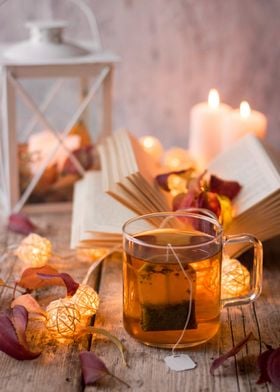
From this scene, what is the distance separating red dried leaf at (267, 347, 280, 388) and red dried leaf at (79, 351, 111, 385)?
179mm

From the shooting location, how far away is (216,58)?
1566 mm

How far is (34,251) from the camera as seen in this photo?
106cm

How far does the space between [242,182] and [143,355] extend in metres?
0.35

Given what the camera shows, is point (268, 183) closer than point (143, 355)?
No

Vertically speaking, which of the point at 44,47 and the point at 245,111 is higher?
the point at 44,47

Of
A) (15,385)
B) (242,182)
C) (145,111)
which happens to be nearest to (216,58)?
(145,111)

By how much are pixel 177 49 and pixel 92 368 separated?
943 millimetres

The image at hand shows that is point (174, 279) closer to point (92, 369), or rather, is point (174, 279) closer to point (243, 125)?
point (92, 369)

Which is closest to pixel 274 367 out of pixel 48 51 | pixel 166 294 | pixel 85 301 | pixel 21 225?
pixel 166 294

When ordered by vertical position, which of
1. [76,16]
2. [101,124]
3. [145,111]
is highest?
[76,16]

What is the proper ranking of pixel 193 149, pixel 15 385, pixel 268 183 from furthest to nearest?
1. pixel 193 149
2. pixel 268 183
3. pixel 15 385

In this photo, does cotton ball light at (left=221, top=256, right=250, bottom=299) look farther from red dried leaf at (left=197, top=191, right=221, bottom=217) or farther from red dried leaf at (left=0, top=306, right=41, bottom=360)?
red dried leaf at (left=0, top=306, right=41, bottom=360)

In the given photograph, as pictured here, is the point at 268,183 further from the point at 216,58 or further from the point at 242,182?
the point at 216,58

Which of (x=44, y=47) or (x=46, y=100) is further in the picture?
(x=46, y=100)
